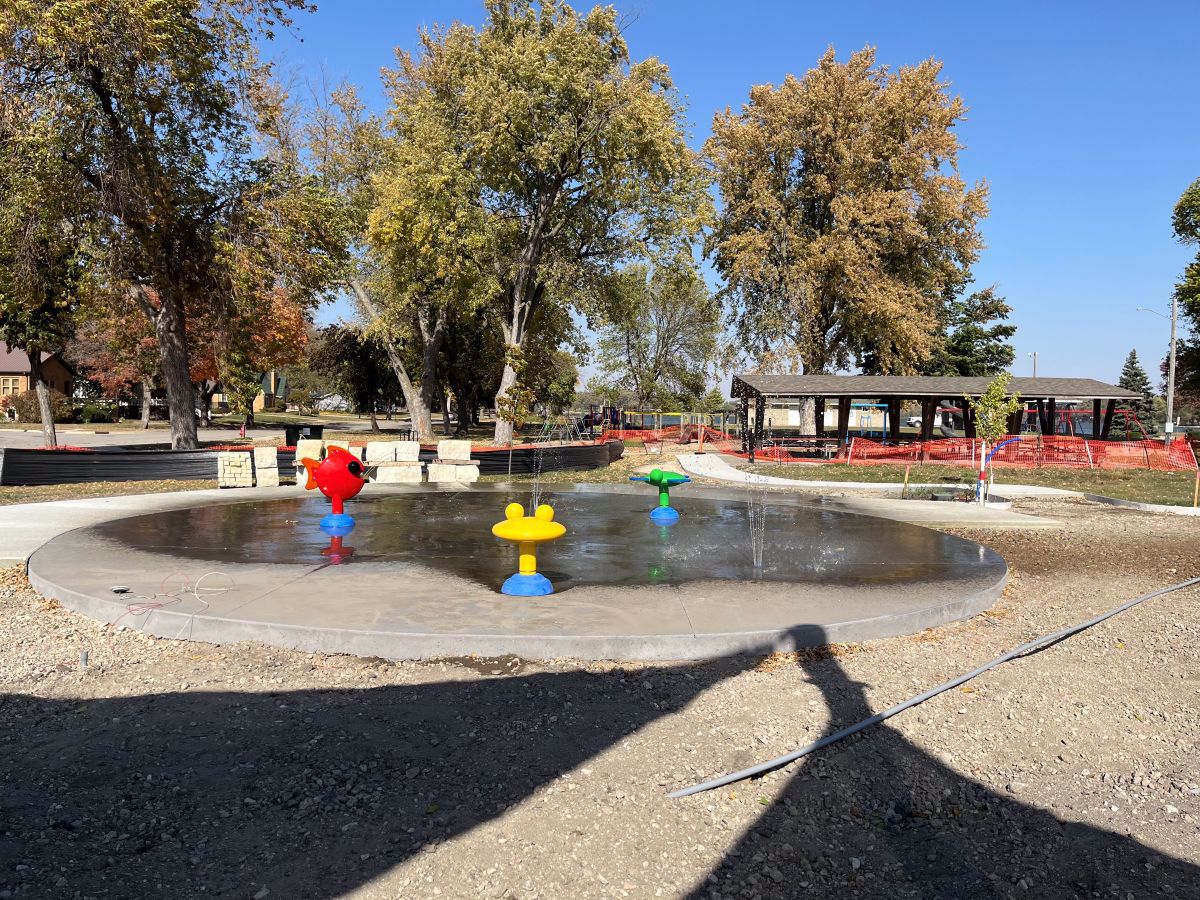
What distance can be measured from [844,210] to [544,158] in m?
18.3

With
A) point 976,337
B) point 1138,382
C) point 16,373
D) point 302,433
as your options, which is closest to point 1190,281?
point 976,337

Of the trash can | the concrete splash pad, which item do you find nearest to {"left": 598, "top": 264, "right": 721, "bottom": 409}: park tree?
the trash can

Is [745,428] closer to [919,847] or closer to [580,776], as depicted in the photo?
[580,776]

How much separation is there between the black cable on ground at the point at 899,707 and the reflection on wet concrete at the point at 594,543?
1.50 metres

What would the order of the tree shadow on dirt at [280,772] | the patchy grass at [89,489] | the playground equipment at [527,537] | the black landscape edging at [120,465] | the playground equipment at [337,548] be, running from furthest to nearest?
the black landscape edging at [120,465] < the patchy grass at [89,489] < the playground equipment at [337,548] < the playground equipment at [527,537] < the tree shadow on dirt at [280,772]

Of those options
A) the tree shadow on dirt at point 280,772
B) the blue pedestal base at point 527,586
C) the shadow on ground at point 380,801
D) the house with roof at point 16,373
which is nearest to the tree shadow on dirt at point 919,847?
the shadow on ground at point 380,801

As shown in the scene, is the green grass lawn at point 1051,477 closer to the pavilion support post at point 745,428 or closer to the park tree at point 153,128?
the pavilion support post at point 745,428

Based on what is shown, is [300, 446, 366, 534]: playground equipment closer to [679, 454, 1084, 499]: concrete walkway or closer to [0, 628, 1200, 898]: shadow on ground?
[0, 628, 1200, 898]: shadow on ground

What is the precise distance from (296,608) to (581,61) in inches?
1091

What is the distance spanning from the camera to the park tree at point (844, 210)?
4141 centimetres

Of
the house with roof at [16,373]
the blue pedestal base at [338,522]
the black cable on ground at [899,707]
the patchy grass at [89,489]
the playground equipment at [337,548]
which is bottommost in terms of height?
the black cable on ground at [899,707]

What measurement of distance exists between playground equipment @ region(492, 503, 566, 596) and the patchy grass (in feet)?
39.3

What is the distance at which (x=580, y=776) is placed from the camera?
4.09 metres

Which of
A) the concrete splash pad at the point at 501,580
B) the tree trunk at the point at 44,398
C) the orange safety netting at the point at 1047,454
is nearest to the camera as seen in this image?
the concrete splash pad at the point at 501,580
